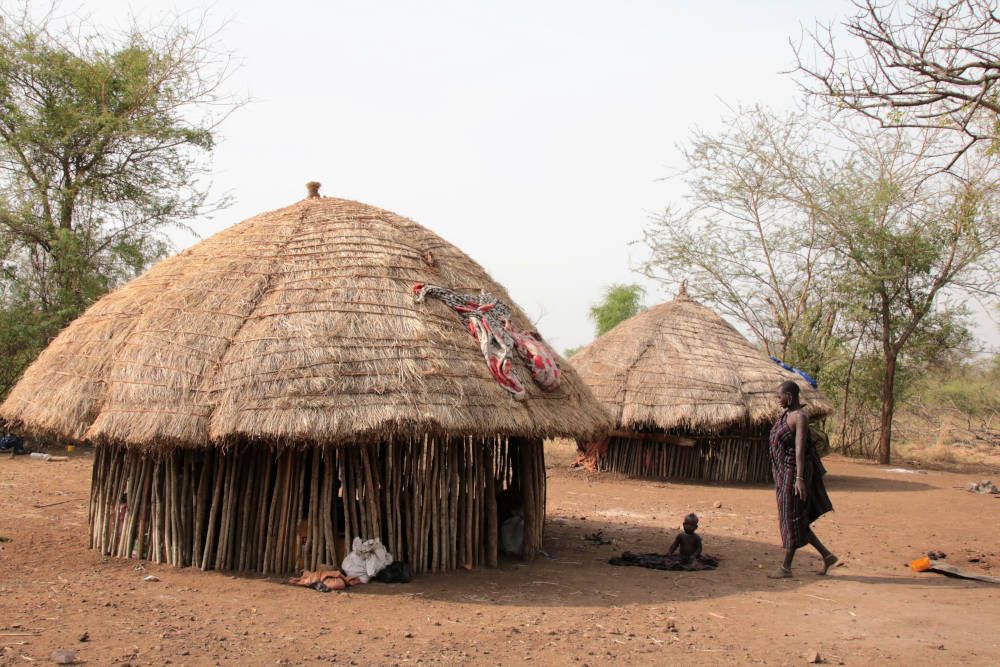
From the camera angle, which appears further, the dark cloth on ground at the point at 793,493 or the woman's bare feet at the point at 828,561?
the woman's bare feet at the point at 828,561

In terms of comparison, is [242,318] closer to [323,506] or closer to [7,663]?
[323,506]

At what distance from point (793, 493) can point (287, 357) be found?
4.12 meters

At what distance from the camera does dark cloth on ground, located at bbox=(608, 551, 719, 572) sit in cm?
738

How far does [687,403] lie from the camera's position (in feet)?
42.7

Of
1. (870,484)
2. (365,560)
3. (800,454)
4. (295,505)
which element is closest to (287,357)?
(295,505)

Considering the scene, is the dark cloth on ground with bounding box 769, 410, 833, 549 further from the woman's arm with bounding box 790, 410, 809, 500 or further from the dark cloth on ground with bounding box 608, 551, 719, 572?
the dark cloth on ground with bounding box 608, 551, 719, 572

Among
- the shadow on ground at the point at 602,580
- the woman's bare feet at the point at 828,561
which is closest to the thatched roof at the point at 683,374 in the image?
the shadow on ground at the point at 602,580

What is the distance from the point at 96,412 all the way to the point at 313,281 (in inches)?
76.2

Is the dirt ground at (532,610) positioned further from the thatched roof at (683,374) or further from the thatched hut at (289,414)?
the thatched roof at (683,374)

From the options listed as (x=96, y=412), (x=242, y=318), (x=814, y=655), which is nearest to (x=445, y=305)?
(x=242, y=318)

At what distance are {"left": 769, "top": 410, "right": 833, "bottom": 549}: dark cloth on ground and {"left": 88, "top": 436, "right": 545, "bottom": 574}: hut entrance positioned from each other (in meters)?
2.40

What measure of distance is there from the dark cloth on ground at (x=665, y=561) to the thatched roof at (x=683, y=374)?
543 centimetres

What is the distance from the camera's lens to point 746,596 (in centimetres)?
648

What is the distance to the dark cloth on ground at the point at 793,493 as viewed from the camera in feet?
22.4
